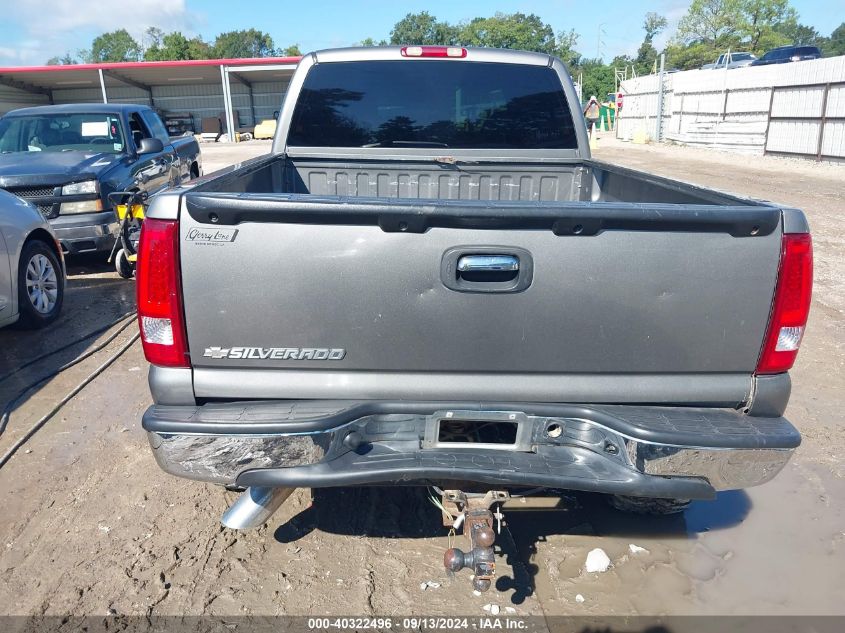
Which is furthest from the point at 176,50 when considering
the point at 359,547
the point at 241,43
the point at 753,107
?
the point at 359,547

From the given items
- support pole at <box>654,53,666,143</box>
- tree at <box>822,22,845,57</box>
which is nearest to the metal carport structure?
support pole at <box>654,53,666,143</box>

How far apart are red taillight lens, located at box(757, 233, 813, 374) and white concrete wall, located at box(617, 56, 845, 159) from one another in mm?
20753

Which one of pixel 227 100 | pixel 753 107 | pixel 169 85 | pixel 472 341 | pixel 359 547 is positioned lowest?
pixel 359 547

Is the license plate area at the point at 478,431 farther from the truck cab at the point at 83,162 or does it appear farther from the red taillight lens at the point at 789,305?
the truck cab at the point at 83,162

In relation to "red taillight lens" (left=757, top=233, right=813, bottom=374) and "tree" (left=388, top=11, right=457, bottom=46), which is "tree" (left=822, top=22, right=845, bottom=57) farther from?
"red taillight lens" (left=757, top=233, right=813, bottom=374)

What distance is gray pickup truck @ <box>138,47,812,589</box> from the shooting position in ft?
7.82

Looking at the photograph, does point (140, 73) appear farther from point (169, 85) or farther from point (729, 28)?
point (729, 28)

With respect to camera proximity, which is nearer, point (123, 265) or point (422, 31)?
point (123, 265)

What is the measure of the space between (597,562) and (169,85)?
1884 inches

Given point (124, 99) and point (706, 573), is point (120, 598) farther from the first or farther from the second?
point (124, 99)

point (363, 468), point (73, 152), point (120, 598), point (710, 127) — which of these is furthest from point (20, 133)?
point (710, 127)

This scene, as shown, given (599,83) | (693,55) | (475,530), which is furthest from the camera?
(693,55)

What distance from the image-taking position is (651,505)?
339cm

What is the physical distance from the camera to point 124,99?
43.5 meters
